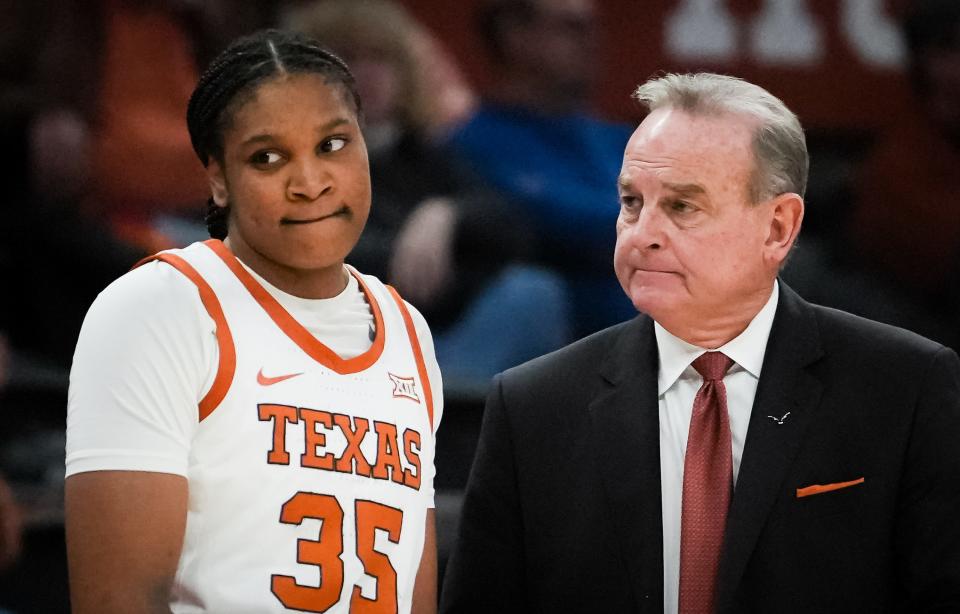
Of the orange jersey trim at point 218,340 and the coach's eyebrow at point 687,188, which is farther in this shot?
the coach's eyebrow at point 687,188

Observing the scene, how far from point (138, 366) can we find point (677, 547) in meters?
0.92

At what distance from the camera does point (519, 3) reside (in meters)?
4.84

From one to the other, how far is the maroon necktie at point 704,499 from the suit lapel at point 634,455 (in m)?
0.05

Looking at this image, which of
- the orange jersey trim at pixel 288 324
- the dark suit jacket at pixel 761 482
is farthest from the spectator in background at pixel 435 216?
the orange jersey trim at pixel 288 324

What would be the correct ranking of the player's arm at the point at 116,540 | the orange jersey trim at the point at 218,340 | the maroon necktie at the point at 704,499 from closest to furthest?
the player's arm at the point at 116,540 → the orange jersey trim at the point at 218,340 → the maroon necktie at the point at 704,499

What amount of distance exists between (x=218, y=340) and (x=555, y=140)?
→ 2.88m

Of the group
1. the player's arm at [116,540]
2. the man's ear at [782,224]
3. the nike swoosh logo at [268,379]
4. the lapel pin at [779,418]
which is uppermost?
the man's ear at [782,224]

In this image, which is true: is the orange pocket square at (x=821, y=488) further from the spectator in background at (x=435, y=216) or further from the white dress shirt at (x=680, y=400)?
the spectator in background at (x=435, y=216)

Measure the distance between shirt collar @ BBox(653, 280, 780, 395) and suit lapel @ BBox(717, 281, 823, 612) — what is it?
2 cm

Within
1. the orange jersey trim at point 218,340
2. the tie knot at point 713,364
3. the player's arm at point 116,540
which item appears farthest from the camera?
the tie knot at point 713,364

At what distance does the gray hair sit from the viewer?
2363 millimetres

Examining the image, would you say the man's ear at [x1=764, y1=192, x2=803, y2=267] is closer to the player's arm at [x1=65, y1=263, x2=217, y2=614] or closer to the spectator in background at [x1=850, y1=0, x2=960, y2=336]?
the player's arm at [x1=65, y1=263, x2=217, y2=614]

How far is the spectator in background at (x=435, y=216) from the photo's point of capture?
→ 4672mm

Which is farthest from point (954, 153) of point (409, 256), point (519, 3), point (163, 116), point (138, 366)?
point (138, 366)
